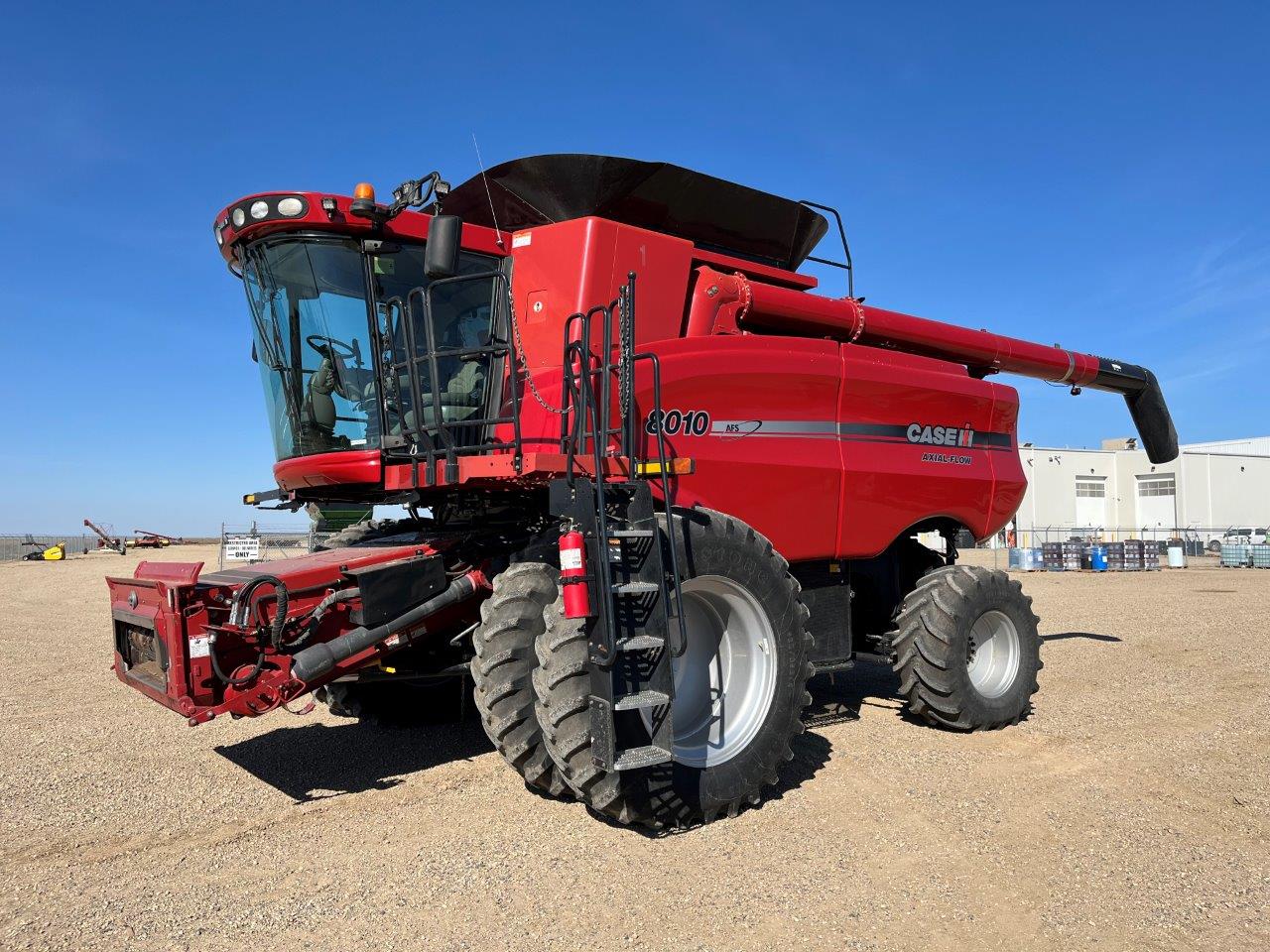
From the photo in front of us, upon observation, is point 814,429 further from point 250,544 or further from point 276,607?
point 250,544

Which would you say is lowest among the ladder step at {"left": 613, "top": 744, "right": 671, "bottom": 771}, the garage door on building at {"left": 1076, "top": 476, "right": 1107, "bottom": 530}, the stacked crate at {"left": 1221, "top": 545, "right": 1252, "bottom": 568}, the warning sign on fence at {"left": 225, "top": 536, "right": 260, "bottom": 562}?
the stacked crate at {"left": 1221, "top": 545, "right": 1252, "bottom": 568}

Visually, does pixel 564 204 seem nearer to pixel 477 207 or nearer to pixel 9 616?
pixel 477 207

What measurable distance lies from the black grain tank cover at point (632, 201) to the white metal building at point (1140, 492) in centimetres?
4116

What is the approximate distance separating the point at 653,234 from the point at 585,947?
3.97 m

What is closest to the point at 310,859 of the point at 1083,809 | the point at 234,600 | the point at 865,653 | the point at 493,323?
the point at 234,600

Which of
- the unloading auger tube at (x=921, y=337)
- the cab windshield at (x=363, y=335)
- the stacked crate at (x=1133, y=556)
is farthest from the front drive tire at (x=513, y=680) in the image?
the stacked crate at (x=1133, y=556)

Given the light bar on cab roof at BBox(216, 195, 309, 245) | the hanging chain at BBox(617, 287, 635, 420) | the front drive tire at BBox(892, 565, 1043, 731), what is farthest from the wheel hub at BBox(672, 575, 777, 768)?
the light bar on cab roof at BBox(216, 195, 309, 245)

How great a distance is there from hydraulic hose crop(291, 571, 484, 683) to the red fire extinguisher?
1044 millimetres

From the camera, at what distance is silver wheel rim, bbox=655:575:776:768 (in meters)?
4.90

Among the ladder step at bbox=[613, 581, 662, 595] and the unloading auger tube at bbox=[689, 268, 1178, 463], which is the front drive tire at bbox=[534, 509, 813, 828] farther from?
the unloading auger tube at bbox=[689, 268, 1178, 463]

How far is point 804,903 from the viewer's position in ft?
11.9

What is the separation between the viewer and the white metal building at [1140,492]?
45750mm

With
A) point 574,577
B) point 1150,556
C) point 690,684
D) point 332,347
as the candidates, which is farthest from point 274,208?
point 1150,556

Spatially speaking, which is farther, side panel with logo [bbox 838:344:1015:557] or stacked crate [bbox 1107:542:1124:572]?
stacked crate [bbox 1107:542:1124:572]
